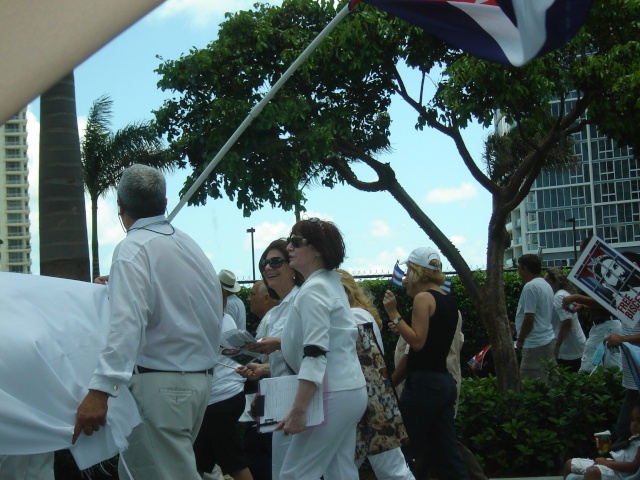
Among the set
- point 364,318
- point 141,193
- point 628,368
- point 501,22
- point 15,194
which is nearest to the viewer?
point 141,193

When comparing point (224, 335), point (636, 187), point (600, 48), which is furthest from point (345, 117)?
point (636, 187)

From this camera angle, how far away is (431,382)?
20.2ft

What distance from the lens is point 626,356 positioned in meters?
6.45

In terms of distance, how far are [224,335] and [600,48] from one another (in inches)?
337

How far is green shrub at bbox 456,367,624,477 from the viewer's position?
8109mm

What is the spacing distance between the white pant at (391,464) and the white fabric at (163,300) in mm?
1447

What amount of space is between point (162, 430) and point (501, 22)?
326 cm

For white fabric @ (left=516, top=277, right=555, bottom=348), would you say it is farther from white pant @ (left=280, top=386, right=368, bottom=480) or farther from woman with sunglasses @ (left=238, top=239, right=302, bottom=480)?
white pant @ (left=280, top=386, right=368, bottom=480)

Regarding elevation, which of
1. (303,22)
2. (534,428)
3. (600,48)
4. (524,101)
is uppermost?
(303,22)

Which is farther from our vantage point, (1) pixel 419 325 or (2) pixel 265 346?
(1) pixel 419 325

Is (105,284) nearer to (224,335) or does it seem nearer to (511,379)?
(224,335)

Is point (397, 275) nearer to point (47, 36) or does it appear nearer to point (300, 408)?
point (300, 408)

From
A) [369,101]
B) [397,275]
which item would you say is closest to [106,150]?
[369,101]

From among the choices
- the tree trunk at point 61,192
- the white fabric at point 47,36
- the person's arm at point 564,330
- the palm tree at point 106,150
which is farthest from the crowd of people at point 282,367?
the palm tree at point 106,150
